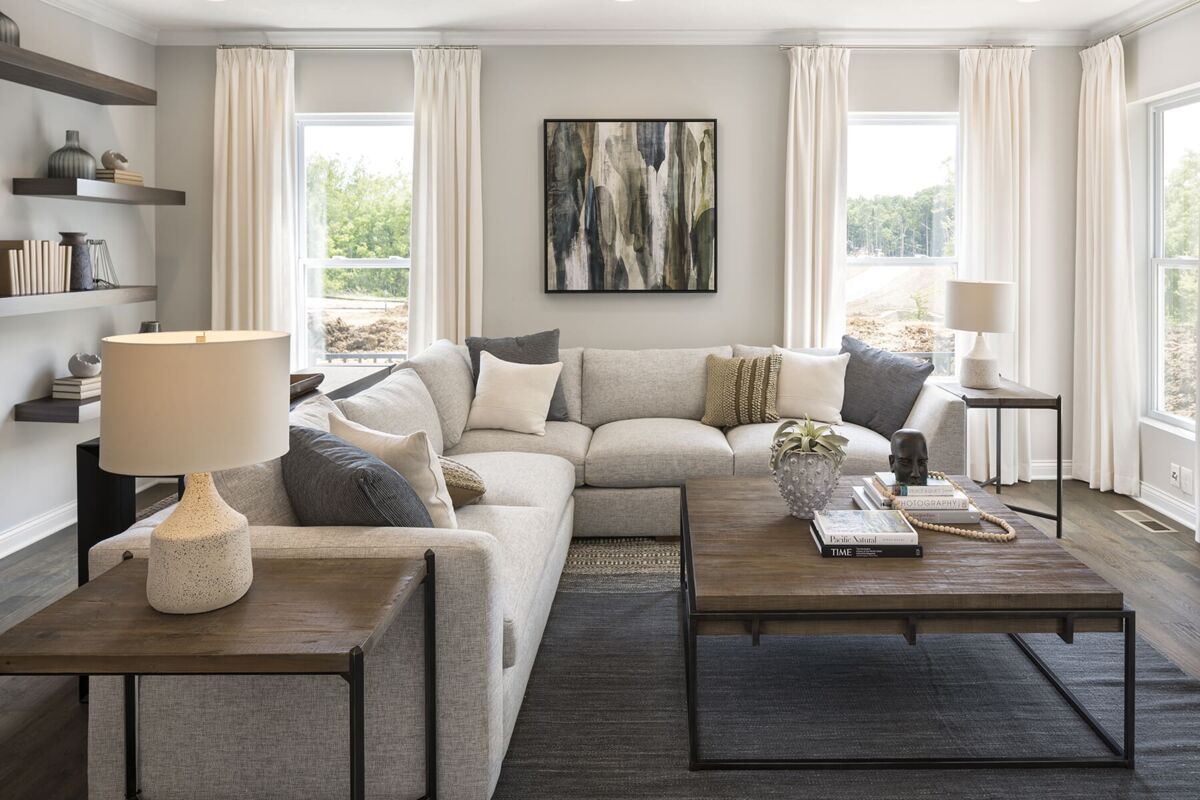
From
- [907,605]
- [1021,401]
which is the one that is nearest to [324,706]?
[907,605]

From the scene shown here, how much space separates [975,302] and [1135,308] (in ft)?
3.96

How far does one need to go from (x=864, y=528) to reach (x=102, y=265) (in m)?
4.02

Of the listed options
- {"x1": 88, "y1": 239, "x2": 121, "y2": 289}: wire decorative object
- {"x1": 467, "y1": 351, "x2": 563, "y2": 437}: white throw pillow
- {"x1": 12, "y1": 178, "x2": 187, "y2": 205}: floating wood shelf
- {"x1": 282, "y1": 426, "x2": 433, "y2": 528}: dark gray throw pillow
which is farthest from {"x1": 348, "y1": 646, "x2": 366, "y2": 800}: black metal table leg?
{"x1": 88, "y1": 239, "x2": 121, "y2": 289}: wire decorative object

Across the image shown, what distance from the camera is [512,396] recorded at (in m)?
4.51

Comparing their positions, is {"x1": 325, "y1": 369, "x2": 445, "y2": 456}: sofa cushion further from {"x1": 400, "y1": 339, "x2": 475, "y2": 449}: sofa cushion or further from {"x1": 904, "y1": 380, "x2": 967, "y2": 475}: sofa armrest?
{"x1": 904, "y1": 380, "x2": 967, "y2": 475}: sofa armrest

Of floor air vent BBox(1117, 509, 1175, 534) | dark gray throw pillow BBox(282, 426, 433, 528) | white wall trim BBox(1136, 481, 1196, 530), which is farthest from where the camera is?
white wall trim BBox(1136, 481, 1196, 530)

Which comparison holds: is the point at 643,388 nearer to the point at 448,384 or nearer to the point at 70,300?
the point at 448,384

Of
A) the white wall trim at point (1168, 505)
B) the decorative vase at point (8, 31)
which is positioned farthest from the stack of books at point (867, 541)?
the decorative vase at point (8, 31)

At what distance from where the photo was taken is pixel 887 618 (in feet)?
7.43

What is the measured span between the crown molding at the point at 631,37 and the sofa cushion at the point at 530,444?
7.48ft

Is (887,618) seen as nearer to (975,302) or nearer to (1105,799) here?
(1105,799)

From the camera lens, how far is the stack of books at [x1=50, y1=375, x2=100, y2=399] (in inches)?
169

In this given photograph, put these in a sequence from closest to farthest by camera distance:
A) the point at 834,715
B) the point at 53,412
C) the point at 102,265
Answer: the point at 834,715
the point at 53,412
the point at 102,265

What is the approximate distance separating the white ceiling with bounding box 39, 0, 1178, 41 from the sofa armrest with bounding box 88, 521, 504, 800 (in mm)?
3431
